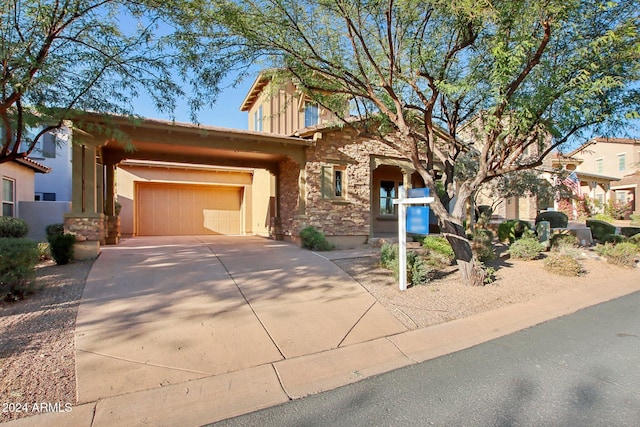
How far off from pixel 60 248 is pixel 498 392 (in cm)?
910

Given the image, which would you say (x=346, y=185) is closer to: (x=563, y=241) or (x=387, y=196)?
(x=387, y=196)

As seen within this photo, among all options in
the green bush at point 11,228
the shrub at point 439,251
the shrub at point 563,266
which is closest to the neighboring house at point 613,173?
the shrub at point 563,266

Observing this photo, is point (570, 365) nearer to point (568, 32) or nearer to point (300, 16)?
point (568, 32)


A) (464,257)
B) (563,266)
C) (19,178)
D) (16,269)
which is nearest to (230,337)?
(16,269)

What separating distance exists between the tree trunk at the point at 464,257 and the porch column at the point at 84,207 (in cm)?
885

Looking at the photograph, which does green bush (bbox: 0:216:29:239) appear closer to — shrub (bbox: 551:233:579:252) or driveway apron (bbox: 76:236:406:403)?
driveway apron (bbox: 76:236:406:403)

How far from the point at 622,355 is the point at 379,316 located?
3.24 metres

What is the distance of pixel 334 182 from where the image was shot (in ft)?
41.7

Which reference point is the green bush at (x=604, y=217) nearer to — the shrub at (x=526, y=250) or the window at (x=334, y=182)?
the shrub at (x=526, y=250)

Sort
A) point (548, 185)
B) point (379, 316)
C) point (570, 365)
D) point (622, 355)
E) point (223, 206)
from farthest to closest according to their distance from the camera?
point (223, 206) → point (548, 185) → point (379, 316) → point (622, 355) → point (570, 365)

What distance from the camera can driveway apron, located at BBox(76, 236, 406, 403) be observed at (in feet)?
13.1

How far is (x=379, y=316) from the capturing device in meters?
5.93

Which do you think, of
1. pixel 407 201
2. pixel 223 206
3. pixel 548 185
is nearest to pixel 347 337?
pixel 407 201

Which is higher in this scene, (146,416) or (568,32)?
(568,32)
